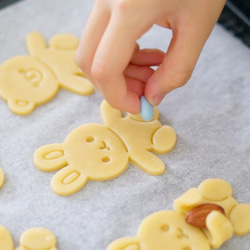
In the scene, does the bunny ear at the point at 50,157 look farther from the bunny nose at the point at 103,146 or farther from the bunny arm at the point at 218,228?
the bunny arm at the point at 218,228

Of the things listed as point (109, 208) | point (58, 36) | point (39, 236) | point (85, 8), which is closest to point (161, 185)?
point (109, 208)

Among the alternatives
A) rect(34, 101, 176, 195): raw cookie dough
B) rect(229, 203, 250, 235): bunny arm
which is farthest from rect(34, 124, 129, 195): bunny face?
rect(229, 203, 250, 235): bunny arm

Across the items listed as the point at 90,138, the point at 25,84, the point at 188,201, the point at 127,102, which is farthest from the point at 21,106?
the point at 188,201

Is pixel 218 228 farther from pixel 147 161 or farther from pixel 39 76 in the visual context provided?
pixel 39 76

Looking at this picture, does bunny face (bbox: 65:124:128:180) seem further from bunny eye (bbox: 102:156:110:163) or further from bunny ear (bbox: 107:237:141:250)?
bunny ear (bbox: 107:237:141:250)

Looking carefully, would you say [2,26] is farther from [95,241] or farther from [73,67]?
[95,241]

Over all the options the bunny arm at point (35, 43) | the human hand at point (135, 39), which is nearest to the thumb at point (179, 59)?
the human hand at point (135, 39)
